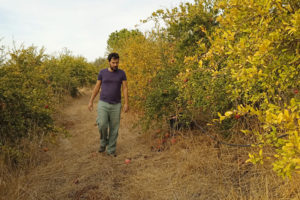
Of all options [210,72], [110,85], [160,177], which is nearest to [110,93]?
[110,85]

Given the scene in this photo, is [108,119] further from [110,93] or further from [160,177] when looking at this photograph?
[160,177]

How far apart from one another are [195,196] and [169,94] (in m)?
2.09

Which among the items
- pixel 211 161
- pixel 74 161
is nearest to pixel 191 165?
pixel 211 161

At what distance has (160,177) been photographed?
3439 mm

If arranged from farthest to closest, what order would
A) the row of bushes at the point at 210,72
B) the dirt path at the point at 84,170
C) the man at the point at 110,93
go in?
1. the man at the point at 110,93
2. the dirt path at the point at 84,170
3. the row of bushes at the point at 210,72

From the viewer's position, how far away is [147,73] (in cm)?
616

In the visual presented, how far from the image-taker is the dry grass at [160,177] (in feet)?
9.25

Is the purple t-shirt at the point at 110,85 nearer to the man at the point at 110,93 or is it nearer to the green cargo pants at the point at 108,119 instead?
the man at the point at 110,93

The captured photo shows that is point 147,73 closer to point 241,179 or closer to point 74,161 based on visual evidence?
point 74,161

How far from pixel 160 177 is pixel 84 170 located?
1286 millimetres

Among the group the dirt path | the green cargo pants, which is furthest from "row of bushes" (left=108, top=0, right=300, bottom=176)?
the dirt path

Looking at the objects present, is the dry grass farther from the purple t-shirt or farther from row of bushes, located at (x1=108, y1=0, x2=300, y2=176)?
the purple t-shirt

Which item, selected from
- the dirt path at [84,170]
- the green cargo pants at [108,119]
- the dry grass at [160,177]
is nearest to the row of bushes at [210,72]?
the dry grass at [160,177]

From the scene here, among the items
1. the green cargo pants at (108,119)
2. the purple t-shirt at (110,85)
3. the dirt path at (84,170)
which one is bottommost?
the dirt path at (84,170)
